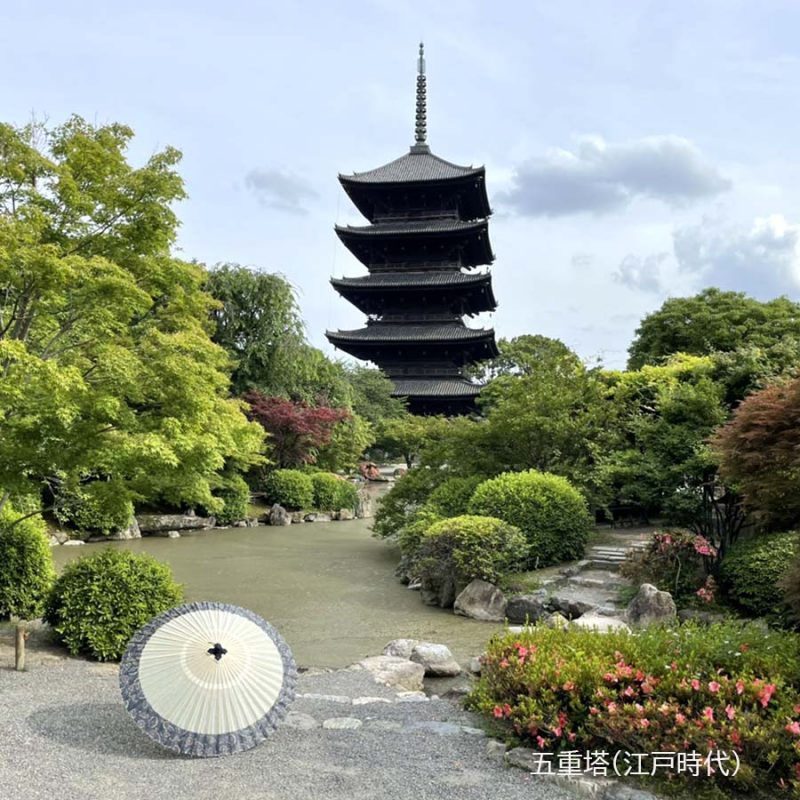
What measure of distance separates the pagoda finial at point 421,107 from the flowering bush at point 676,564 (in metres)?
28.1

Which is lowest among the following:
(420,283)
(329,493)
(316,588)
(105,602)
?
(316,588)

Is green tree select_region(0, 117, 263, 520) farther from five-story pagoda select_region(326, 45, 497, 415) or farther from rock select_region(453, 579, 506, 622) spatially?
five-story pagoda select_region(326, 45, 497, 415)

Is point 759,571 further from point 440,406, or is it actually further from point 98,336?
point 440,406

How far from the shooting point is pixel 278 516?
19625mm

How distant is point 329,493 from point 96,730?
58.8 ft

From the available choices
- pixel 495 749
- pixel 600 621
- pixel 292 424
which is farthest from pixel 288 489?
pixel 495 749

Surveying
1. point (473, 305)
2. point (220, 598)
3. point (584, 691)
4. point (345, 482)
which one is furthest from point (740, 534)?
point (473, 305)

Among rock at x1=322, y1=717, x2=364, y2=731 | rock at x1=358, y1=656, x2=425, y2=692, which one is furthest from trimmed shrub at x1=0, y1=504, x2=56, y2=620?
rock at x1=322, y1=717, x2=364, y2=731

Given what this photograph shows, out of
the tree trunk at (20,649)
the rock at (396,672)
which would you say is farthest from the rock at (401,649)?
the tree trunk at (20,649)

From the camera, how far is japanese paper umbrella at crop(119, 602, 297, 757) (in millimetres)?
3543

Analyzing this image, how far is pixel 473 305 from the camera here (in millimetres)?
30328

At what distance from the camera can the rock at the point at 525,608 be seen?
8.08m

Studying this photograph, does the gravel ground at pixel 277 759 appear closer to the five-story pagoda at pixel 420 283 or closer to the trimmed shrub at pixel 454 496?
the trimmed shrub at pixel 454 496

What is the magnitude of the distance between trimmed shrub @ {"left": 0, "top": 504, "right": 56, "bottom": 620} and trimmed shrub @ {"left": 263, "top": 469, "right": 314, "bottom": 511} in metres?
13.3
